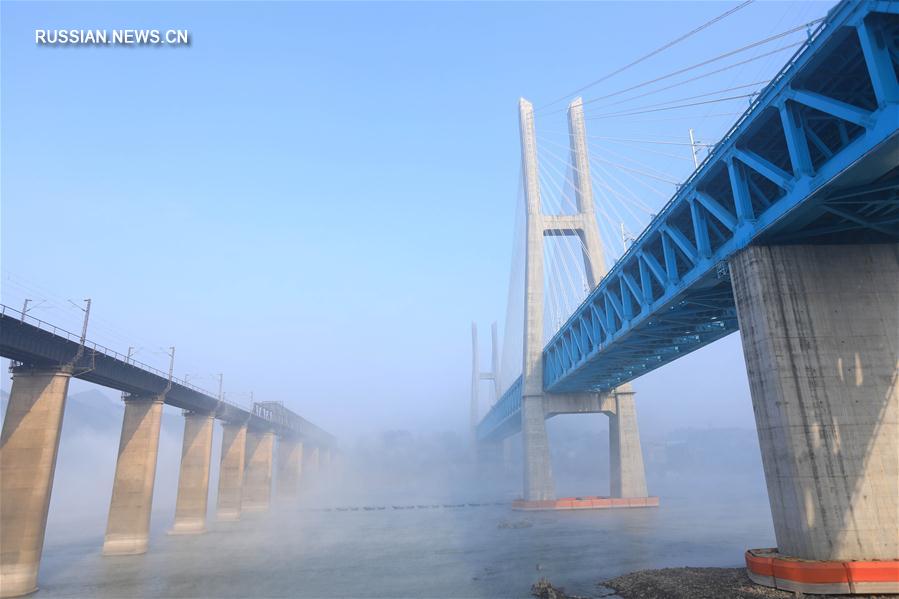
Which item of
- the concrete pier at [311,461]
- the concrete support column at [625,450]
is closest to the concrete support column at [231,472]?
the concrete support column at [625,450]

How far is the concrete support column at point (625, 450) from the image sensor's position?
6362cm

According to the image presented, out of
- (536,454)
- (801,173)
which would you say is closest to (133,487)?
(536,454)

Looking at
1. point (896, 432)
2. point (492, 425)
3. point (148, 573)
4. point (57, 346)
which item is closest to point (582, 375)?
point (896, 432)

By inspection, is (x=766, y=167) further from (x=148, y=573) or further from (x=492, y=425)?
(x=492, y=425)

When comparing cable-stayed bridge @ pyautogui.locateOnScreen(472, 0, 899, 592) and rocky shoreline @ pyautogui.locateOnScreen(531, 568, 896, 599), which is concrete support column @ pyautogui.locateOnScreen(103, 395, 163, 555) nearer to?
rocky shoreline @ pyautogui.locateOnScreen(531, 568, 896, 599)

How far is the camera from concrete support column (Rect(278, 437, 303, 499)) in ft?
342

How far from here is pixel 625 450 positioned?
2522 inches

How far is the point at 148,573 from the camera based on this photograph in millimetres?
32562

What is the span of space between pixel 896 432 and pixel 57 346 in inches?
1626

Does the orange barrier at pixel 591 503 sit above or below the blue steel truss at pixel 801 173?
below

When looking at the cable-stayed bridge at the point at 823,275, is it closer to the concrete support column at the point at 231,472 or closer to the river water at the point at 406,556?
the river water at the point at 406,556

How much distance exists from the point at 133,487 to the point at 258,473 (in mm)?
42676

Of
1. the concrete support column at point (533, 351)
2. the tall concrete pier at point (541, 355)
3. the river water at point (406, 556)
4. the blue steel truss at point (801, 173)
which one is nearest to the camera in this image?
the blue steel truss at point (801, 173)

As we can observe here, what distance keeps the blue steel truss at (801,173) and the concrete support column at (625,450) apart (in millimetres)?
31699
